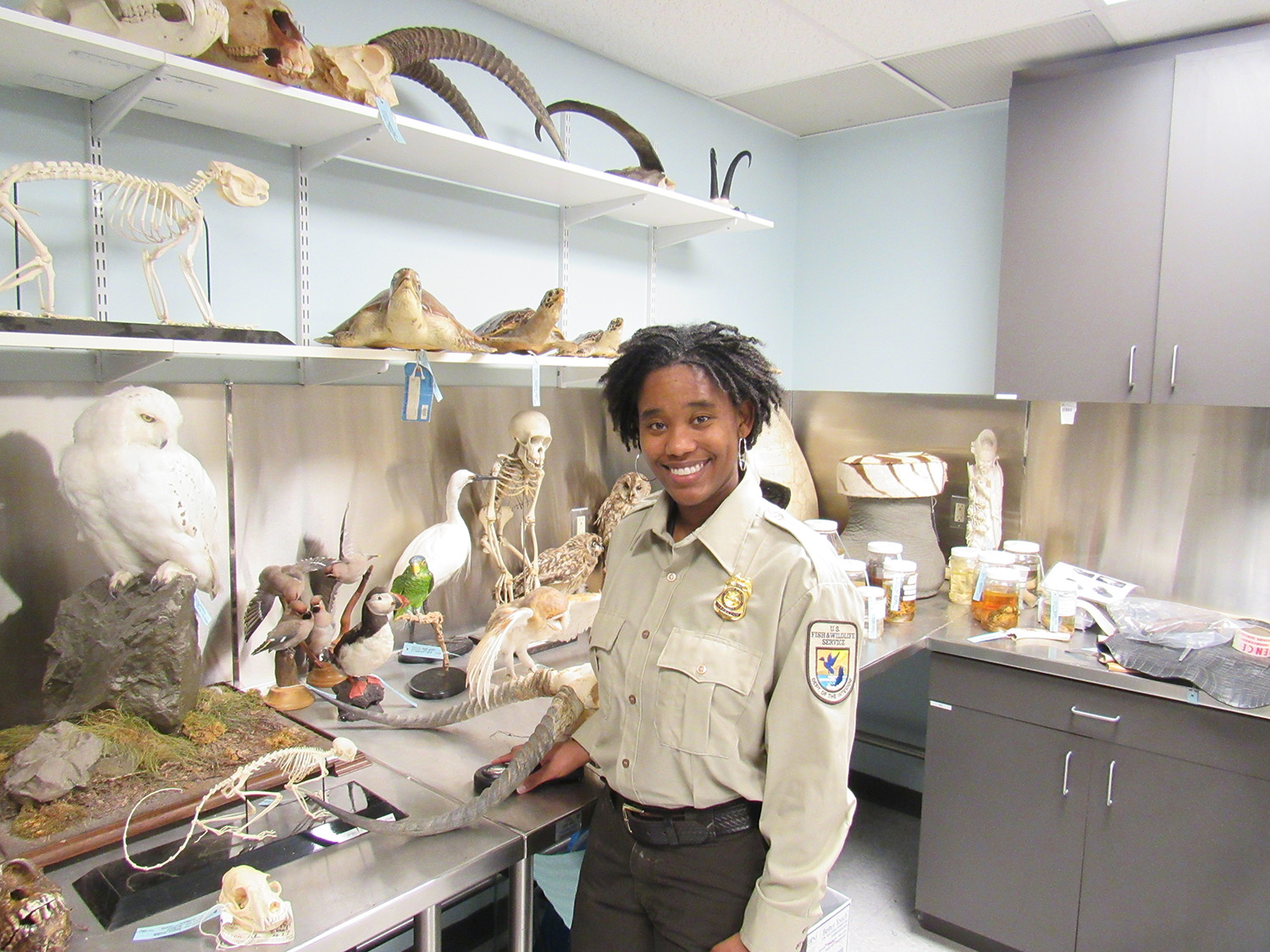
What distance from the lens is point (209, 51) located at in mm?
1552

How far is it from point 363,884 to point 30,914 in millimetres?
400

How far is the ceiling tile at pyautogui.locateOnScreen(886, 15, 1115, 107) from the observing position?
8.18 ft

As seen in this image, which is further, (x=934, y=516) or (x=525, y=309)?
(x=934, y=516)

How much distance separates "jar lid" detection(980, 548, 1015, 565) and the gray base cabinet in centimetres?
35

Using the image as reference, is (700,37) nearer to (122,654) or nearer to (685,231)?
(685,231)

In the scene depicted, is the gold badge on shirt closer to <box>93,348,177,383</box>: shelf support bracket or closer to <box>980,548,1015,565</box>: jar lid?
<box>93,348,177,383</box>: shelf support bracket

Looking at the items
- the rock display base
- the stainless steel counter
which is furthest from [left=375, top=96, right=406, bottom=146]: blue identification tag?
the stainless steel counter

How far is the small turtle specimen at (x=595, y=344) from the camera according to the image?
225 cm

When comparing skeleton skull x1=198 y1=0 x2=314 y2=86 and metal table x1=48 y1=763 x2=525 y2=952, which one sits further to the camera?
Result: skeleton skull x1=198 y1=0 x2=314 y2=86

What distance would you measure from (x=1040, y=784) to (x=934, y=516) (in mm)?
1173

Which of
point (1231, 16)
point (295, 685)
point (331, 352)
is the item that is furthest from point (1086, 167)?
point (295, 685)

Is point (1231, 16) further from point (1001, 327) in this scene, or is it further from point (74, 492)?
point (74, 492)

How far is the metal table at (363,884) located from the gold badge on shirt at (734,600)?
20.3 inches

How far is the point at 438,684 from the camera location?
1.97m
